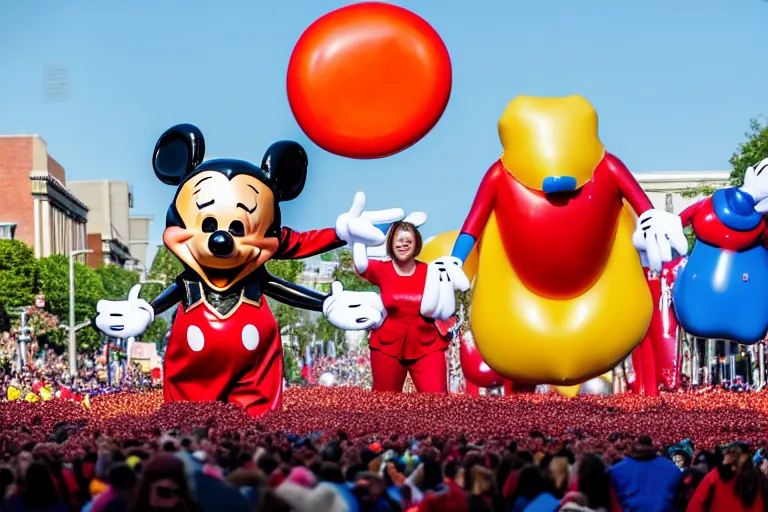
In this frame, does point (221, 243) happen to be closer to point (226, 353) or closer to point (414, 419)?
point (226, 353)

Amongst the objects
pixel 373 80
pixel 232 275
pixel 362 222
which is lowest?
pixel 232 275

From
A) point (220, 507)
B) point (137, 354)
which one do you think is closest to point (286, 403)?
point (220, 507)

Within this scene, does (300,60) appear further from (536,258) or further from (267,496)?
(267,496)

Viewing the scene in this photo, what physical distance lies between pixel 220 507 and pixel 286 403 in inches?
350

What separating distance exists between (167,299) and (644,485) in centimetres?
606

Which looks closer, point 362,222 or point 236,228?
point 236,228

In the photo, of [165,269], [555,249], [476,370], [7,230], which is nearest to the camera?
[555,249]

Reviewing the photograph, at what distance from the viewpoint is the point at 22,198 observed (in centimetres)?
6544

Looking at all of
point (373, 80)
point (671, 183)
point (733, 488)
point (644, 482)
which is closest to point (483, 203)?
point (373, 80)

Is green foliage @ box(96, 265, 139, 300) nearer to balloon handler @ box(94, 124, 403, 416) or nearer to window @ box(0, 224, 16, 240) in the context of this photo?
window @ box(0, 224, 16, 240)

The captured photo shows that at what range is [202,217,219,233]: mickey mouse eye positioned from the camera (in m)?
11.1

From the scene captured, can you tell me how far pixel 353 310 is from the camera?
38.5ft

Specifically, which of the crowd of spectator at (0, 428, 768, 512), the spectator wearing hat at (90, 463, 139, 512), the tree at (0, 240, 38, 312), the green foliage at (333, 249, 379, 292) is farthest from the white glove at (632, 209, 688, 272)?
the tree at (0, 240, 38, 312)

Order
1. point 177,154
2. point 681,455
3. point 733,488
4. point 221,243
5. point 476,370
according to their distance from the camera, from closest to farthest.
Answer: point 733,488
point 681,455
point 221,243
point 177,154
point 476,370
